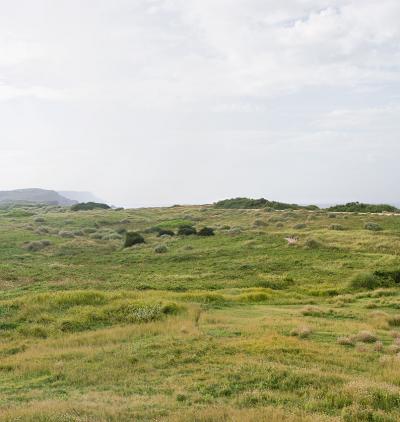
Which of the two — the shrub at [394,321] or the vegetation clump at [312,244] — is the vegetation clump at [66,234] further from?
the shrub at [394,321]

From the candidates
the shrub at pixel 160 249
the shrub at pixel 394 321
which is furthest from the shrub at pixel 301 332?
the shrub at pixel 160 249

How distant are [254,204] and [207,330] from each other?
224 feet

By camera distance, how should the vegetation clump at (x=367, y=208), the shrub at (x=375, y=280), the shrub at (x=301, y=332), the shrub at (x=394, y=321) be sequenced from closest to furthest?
the shrub at (x=301, y=332) → the shrub at (x=394, y=321) → the shrub at (x=375, y=280) → the vegetation clump at (x=367, y=208)

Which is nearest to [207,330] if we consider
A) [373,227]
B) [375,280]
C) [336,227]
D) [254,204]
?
[375,280]

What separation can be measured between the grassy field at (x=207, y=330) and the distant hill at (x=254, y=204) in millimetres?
34022

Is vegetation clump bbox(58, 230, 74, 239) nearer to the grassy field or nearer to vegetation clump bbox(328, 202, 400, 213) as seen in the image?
the grassy field

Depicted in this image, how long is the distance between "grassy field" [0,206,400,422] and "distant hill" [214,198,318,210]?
1339 inches

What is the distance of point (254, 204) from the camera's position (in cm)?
8544

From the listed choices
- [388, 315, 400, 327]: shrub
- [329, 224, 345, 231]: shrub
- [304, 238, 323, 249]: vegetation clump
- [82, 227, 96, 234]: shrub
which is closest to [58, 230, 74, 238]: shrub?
[82, 227, 96, 234]: shrub

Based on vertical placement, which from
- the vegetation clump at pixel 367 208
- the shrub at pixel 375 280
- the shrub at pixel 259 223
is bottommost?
the shrub at pixel 375 280

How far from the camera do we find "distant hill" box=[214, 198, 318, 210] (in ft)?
264

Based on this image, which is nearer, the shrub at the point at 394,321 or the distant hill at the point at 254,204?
the shrub at the point at 394,321

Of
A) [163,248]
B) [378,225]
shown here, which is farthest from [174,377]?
[378,225]

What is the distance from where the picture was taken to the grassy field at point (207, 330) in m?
9.99
